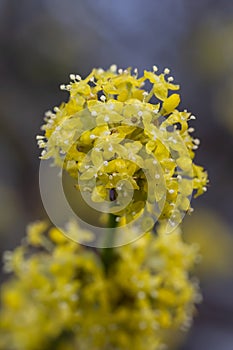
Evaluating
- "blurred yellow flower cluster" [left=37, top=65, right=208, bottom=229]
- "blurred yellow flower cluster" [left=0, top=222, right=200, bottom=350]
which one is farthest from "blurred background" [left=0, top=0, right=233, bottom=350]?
"blurred yellow flower cluster" [left=37, top=65, right=208, bottom=229]

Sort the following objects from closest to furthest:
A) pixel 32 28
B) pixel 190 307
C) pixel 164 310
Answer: pixel 164 310 → pixel 190 307 → pixel 32 28

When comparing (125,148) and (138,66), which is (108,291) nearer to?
(125,148)

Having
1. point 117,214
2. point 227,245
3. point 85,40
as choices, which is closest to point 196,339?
point 227,245

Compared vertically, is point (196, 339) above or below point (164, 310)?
above

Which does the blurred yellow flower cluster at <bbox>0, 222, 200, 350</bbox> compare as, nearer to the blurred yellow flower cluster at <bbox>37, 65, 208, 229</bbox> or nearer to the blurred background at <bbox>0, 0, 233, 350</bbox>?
the blurred yellow flower cluster at <bbox>37, 65, 208, 229</bbox>

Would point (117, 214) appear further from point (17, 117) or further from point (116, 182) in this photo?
point (17, 117)

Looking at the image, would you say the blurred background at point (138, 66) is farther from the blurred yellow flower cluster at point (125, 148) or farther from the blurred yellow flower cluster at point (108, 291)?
the blurred yellow flower cluster at point (125, 148)

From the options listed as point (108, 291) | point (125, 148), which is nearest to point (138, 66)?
point (108, 291)
